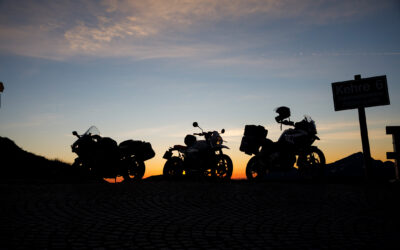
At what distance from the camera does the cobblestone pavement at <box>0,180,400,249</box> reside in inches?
179

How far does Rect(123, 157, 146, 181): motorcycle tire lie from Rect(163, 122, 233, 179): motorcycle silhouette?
0.93m

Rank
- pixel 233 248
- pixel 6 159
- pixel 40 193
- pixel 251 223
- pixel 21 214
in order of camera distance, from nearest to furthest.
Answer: pixel 233 248, pixel 251 223, pixel 21 214, pixel 40 193, pixel 6 159

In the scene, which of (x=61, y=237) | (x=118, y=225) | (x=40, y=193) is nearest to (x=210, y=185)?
(x=40, y=193)

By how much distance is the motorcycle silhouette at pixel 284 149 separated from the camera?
401 inches

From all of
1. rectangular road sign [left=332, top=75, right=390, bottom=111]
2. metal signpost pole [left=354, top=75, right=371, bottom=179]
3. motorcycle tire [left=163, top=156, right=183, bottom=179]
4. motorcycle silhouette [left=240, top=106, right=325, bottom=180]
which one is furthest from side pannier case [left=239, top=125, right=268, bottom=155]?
metal signpost pole [left=354, top=75, right=371, bottom=179]

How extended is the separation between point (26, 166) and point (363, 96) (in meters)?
15.3

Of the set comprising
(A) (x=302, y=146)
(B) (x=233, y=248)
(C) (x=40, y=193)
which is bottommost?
(B) (x=233, y=248)

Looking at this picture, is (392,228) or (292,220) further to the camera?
(292,220)

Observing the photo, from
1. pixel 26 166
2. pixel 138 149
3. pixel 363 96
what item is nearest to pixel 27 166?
pixel 26 166

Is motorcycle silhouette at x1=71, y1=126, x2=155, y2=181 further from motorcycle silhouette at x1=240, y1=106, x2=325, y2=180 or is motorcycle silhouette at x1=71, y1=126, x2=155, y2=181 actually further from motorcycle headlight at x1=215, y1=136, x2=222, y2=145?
motorcycle silhouette at x1=240, y1=106, x2=325, y2=180

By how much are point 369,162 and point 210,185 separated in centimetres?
457

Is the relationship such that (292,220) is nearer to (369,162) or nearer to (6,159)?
(369,162)

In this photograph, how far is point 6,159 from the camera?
63.0 ft

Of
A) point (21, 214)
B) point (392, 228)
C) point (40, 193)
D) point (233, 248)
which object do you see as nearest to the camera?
point (233, 248)
